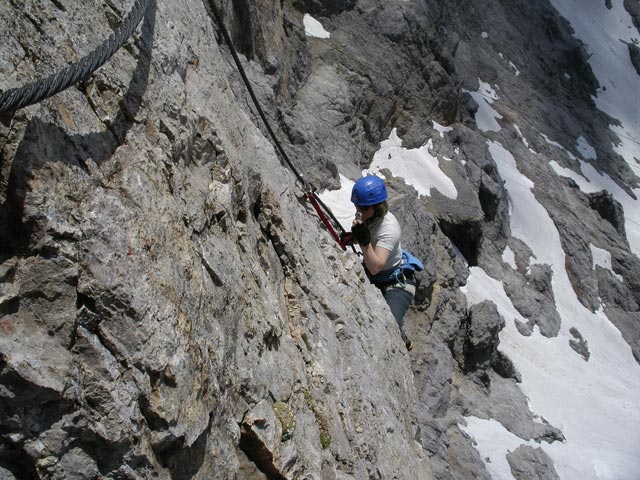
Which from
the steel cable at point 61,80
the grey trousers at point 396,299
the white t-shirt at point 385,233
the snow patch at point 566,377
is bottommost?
the snow patch at point 566,377

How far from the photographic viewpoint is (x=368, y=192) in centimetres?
784

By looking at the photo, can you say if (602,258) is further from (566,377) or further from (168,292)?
(168,292)

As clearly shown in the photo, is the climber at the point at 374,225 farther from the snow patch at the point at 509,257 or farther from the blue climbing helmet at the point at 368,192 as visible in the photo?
the snow patch at the point at 509,257

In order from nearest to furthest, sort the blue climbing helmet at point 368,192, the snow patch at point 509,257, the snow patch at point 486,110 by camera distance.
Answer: the blue climbing helmet at point 368,192 < the snow patch at point 509,257 < the snow patch at point 486,110

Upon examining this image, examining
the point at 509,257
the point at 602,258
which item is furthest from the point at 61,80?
the point at 602,258

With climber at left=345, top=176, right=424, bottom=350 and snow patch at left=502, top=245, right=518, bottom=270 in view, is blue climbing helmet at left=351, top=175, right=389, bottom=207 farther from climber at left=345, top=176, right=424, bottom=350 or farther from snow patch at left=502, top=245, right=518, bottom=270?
snow patch at left=502, top=245, right=518, bottom=270

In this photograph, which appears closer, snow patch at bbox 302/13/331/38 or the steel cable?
the steel cable

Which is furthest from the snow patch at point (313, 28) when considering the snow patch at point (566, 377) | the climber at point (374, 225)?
the climber at point (374, 225)

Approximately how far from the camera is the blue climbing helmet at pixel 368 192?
782 centimetres

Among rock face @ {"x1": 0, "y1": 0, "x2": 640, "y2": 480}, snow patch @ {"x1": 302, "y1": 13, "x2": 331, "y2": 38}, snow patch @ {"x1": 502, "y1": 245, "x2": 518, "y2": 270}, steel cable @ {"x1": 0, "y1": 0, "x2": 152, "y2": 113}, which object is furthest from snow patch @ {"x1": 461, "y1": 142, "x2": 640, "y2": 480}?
steel cable @ {"x1": 0, "y1": 0, "x2": 152, "y2": 113}

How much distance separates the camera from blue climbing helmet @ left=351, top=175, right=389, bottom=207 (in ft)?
25.6

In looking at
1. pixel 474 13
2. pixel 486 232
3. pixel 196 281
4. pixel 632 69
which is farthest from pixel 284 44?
pixel 632 69

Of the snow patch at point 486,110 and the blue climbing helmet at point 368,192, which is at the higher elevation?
the blue climbing helmet at point 368,192

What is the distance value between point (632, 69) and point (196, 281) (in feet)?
186
